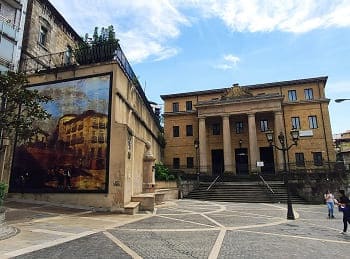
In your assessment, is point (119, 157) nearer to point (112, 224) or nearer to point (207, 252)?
point (112, 224)

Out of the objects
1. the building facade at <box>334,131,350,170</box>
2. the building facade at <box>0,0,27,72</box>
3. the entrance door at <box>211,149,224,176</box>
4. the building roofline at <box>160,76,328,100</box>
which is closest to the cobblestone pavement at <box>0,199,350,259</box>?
the building facade at <box>0,0,27,72</box>

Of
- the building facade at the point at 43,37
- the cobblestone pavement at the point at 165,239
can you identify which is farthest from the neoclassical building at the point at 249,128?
the cobblestone pavement at the point at 165,239

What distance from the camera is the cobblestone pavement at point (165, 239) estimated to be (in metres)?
6.44

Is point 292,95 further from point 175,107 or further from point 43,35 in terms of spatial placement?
point 43,35

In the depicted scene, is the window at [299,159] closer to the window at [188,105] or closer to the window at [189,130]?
the window at [189,130]

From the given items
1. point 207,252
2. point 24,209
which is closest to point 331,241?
point 207,252

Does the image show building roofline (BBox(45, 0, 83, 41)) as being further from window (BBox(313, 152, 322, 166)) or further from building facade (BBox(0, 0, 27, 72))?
window (BBox(313, 152, 322, 166))

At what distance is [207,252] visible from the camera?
21.7ft

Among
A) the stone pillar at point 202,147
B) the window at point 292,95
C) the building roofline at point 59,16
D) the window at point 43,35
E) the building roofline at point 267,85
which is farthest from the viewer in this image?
the window at point 292,95

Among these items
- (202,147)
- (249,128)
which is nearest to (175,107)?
(202,147)

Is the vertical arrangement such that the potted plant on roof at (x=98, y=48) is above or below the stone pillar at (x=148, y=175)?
above

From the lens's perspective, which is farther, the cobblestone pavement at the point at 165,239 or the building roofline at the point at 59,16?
the building roofline at the point at 59,16

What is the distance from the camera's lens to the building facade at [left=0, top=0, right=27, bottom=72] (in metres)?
16.9

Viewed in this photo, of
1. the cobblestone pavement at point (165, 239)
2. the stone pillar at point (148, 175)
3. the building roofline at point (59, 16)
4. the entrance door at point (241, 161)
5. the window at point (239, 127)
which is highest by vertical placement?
the building roofline at point (59, 16)
